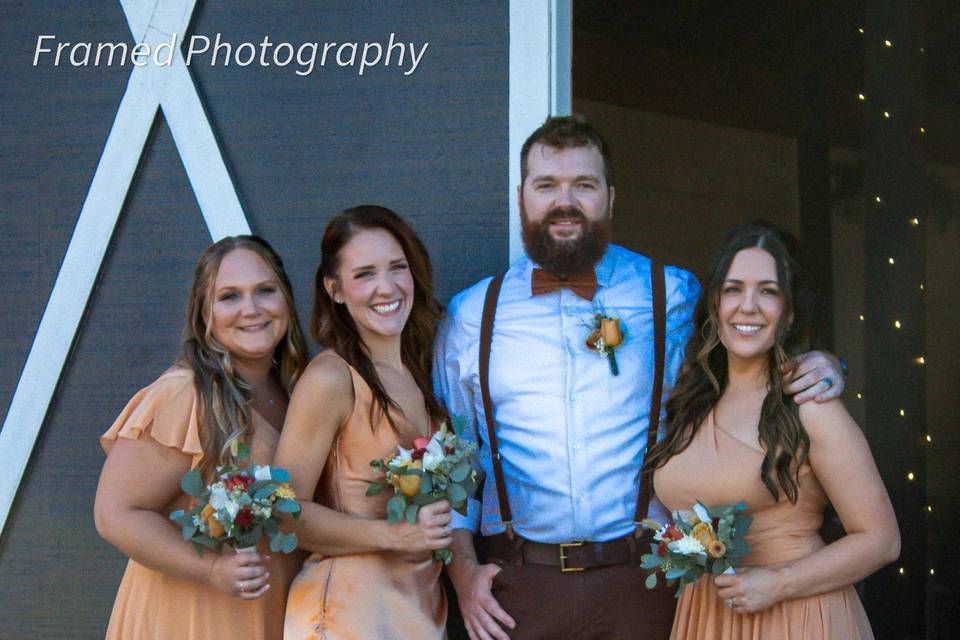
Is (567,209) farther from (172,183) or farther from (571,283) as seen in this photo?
(172,183)

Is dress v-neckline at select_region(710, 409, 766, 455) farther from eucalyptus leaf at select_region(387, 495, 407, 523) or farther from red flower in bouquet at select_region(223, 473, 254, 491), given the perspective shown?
red flower in bouquet at select_region(223, 473, 254, 491)

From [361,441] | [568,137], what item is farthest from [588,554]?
[568,137]

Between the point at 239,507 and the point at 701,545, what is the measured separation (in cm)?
125

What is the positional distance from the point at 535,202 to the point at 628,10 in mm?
5822

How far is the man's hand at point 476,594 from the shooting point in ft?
12.2

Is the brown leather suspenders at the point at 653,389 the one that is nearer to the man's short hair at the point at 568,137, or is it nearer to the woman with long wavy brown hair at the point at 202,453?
the man's short hair at the point at 568,137

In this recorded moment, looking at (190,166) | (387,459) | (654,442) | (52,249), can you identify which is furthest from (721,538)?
(52,249)

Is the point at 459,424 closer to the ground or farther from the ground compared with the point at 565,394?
closer to the ground

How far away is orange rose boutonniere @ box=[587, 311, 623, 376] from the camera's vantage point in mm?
3748

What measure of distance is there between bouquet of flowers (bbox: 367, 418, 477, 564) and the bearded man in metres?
0.45

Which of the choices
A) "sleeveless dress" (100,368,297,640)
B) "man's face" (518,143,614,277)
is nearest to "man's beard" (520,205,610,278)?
"man's face" (518,143,614,277)

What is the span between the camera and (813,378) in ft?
11.3

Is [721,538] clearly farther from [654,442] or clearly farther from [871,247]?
[871,247]

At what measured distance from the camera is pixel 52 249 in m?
4.76
